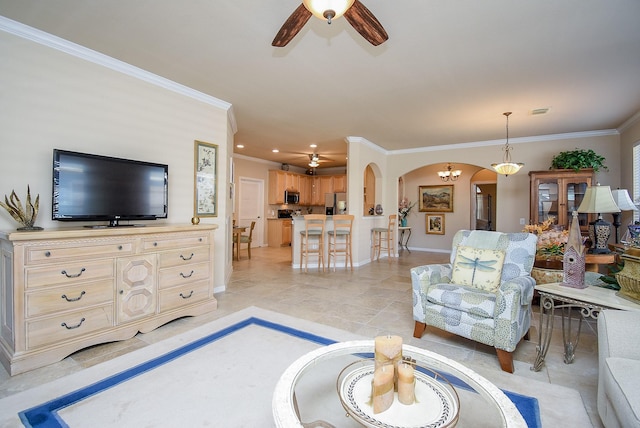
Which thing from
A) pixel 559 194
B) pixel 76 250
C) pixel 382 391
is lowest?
pixel 382 391

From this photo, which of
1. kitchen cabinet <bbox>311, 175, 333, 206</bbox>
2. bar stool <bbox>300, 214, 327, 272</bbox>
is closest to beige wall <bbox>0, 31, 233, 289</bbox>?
bar stool <bbox>300, 214, 327, 272</bbox>

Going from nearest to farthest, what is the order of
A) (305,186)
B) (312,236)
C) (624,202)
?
(624,202) < (312,236) < (305,186)

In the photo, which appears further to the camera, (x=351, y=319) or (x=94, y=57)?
(x=351, y=319)

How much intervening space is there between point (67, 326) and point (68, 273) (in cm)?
41

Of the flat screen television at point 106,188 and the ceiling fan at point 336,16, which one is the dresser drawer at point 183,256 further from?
the ceiling fan at point 336,16

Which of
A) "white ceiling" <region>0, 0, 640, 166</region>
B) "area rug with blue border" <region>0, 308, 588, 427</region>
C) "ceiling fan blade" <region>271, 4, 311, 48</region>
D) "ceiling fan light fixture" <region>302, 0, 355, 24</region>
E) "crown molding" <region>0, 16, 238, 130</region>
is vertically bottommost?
"area rug with blue border" <region>0, 308, 588, 427</region>

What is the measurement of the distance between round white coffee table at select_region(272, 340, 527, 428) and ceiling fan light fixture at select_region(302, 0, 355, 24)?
183cm

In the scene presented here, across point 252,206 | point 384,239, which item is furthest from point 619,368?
point 252,206

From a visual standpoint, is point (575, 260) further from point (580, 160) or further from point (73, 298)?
point (580, 160)

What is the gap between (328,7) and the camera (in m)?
1.56

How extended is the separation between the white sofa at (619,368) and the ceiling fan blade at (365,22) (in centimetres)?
219

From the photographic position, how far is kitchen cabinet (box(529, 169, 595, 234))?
497 centimetres

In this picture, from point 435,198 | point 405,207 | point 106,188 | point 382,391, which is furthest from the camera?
point 405,207

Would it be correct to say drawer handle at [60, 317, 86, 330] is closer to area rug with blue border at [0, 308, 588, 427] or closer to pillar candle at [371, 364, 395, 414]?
area rug with blue border at [0, 308, 588, 427]
